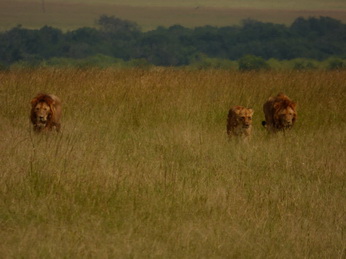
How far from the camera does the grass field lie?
101438 millimetres

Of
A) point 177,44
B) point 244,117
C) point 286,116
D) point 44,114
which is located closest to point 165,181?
point 44,114

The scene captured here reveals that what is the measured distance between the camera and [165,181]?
21.5 feet

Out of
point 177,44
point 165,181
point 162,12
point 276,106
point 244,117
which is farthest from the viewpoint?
point 162,12

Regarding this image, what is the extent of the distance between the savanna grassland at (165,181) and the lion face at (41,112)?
0.37 m

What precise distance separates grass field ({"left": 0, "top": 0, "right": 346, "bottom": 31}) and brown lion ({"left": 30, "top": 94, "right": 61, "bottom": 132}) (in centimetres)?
8268

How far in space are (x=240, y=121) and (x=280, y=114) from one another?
729 mm

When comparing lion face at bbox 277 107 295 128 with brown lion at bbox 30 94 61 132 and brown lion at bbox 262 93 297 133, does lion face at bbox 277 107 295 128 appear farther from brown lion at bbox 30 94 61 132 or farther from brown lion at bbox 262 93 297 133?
brown lion at bbox 30 94 61 132

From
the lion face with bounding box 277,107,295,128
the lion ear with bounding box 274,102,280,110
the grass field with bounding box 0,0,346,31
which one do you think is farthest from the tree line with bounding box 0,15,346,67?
the lion face with bounding box 277,107,295,128

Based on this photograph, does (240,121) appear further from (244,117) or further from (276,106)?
(276,106)

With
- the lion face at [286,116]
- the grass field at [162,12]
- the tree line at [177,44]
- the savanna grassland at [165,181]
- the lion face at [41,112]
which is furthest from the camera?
the grass field at [162,12]

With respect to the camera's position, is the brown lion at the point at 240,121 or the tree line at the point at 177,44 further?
the tree line at the point at 177,44

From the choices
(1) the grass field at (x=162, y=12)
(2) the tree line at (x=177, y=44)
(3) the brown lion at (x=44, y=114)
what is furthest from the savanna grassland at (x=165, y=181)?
(1) the grass field at (x=162, y=12)

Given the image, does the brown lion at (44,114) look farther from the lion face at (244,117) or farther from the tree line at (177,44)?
the tree line at (177,44)

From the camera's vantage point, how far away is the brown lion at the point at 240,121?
927cm
